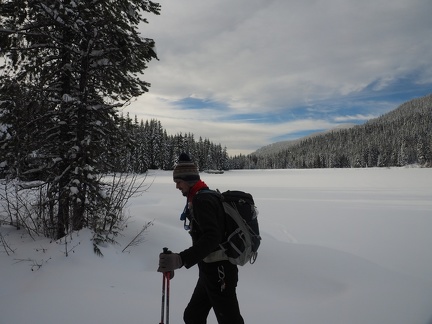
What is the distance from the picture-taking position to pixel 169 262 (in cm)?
196

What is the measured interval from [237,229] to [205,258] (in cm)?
39

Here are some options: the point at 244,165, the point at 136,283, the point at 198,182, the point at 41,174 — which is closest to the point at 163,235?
the point at 136,283

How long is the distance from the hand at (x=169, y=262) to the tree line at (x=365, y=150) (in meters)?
96.9

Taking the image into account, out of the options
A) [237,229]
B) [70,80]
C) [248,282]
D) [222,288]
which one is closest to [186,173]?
[237,229]

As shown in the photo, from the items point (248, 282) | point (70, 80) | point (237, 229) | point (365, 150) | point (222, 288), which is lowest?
point (248, 282)

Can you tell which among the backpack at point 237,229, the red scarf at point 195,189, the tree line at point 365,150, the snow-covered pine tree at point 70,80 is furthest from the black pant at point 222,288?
the tree line at point 365,150

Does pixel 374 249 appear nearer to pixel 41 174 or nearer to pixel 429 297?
pixel 429 297

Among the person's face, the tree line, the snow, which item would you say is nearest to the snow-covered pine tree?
the snow

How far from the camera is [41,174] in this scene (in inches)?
222

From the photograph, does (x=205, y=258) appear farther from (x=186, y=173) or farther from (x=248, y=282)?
(x=248, y=282)

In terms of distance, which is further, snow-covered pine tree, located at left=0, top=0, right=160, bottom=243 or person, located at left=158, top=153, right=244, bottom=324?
snow-covered pine tree, located at left=0, top=0, right=160, bottom=243

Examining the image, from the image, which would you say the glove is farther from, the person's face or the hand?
the person's face

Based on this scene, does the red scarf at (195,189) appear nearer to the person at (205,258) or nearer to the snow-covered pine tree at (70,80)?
the person at (205,258)

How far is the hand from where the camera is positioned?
6.40 ft
